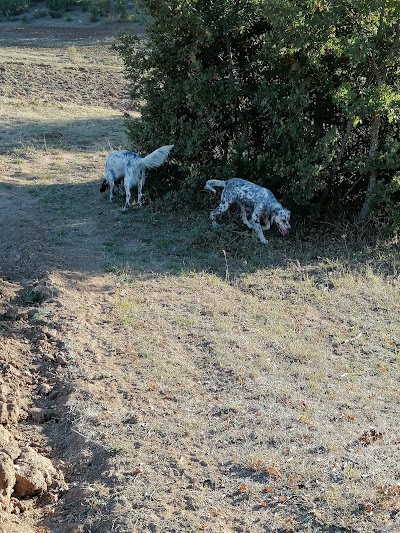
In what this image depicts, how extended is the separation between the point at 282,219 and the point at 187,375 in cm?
450

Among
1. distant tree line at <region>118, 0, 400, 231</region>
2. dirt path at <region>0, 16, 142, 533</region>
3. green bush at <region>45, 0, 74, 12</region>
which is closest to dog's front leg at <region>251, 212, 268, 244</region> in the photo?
distant tree line at <region>118, 0, 400, 231</region>

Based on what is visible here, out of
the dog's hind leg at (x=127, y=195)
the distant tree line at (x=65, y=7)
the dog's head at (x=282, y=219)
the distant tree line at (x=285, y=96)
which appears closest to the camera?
the distant tree line at (x=285, y=96)

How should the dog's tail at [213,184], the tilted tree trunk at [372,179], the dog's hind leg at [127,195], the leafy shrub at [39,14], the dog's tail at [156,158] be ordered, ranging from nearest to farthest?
the tilted tree trunk at [372,179], the dog's tail at [213,184], the dog's tail at [156,158], the dog's hind leg at [127,195], the leafy shrub at [39,14]

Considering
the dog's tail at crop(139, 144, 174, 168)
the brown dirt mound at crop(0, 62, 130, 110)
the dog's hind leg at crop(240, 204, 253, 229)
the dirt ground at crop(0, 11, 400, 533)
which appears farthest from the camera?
the brown dirt mound at crop(0, 62, 130, 110)

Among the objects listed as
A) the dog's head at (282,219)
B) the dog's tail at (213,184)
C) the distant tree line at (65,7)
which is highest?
the distant tree line at (65,7)

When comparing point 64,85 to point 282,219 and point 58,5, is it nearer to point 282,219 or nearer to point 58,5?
point 282,219

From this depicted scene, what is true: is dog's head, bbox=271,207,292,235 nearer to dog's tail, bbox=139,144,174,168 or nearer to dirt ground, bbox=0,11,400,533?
dirt ground, bbox=0,11,400,533

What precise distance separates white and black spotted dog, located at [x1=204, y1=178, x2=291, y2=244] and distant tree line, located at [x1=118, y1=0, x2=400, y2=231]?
476mm

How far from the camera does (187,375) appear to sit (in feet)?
22.7

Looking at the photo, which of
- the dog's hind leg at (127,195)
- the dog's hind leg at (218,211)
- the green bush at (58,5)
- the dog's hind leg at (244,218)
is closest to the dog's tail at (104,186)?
the dog's hind leg at (127,195)

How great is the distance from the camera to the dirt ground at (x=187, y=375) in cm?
511

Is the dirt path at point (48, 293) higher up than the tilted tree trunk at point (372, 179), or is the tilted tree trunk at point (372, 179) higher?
the tilted tree trunk at point (372, 179)

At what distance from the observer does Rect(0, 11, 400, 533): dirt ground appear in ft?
16.8

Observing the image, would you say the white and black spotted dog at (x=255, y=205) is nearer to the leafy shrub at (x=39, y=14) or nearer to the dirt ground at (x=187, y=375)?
the dirt ground at (x=187, y=375)
